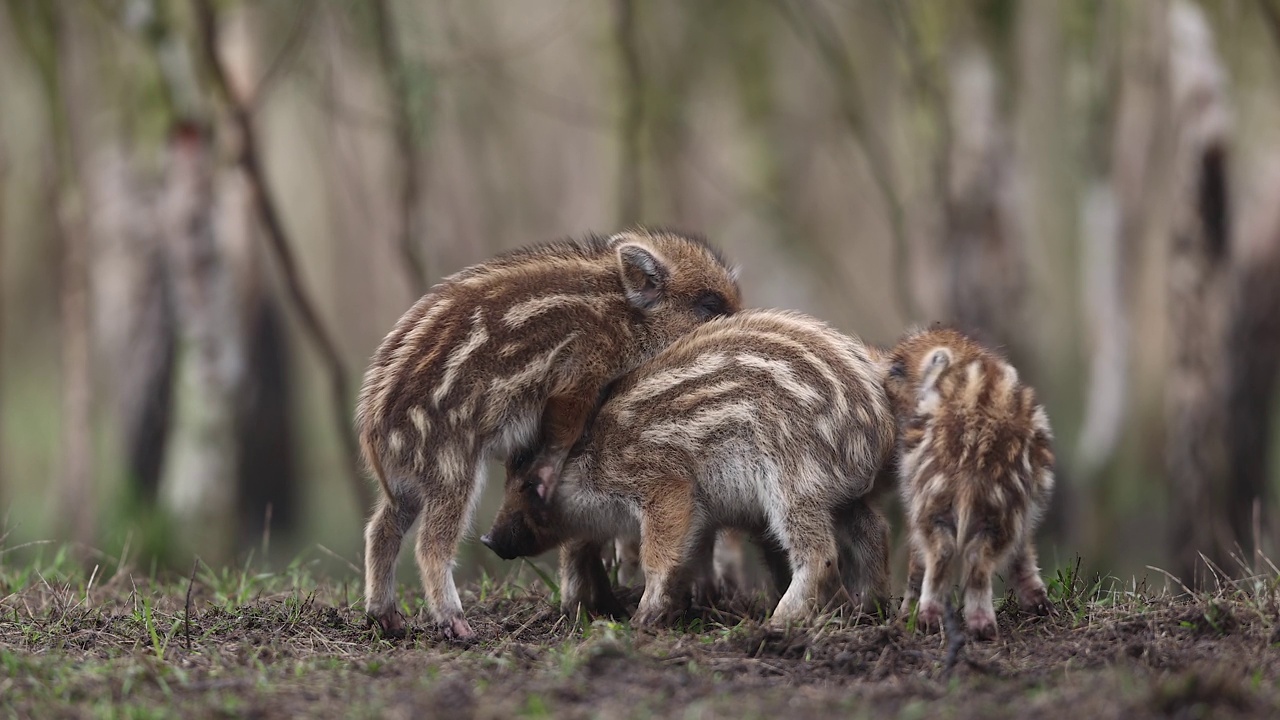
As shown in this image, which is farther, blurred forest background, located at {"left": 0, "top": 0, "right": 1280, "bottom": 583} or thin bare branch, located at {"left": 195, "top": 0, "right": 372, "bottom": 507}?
→ blurred forest background, located at {"left": 0, "top": 0, "right": 1280, "bottom": 583}

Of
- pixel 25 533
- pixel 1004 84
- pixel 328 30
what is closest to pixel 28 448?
pixel 25 533

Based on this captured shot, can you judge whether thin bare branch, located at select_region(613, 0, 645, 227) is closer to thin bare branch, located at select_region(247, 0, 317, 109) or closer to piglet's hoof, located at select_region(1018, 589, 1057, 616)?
thin bare branch, located at select_region(247, 0, 317, 109)

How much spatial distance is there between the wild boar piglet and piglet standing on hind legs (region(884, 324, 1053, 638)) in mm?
287

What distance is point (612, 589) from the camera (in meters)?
6.40

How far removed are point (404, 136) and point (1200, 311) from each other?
574 cm

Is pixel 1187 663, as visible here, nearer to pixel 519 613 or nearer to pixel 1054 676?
pixel 1054 676

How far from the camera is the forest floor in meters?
4.03

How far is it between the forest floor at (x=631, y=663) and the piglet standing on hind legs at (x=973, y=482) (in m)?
0.18

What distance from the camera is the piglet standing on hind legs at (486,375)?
18.1ft

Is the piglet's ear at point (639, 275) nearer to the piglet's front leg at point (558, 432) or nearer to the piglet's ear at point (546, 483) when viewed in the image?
the piglet's front leg at point (558, 432)

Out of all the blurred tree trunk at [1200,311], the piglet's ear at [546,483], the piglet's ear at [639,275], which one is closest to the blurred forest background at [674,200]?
the blurred tree trunk at [1200,311]

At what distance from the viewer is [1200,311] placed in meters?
9.89

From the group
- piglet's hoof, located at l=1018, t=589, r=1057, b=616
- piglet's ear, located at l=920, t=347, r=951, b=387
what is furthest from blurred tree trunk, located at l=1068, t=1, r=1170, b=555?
piglet's ear, located at l=920, t=347, r=951, b=387

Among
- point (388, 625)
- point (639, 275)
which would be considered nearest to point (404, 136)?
point (639, 275)
